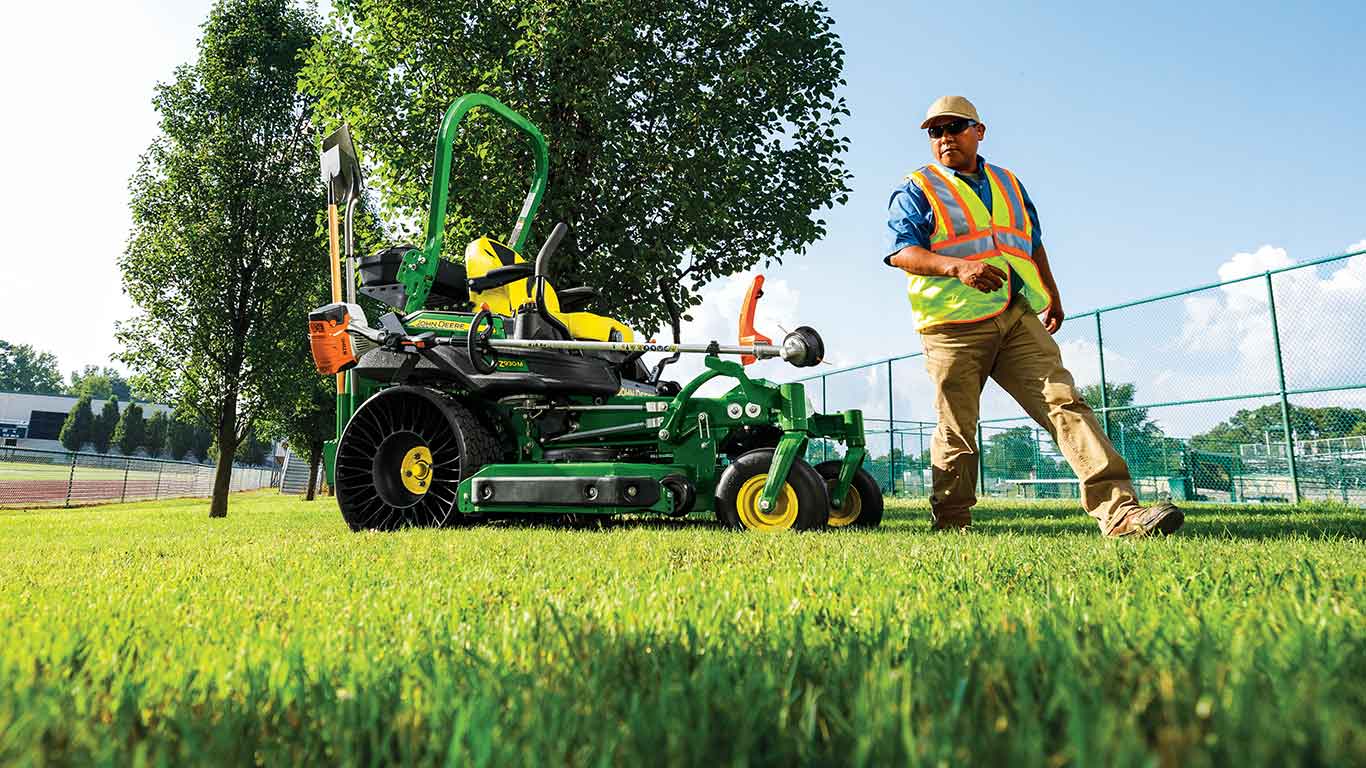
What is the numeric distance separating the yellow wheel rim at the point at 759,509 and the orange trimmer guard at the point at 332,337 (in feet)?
10.7

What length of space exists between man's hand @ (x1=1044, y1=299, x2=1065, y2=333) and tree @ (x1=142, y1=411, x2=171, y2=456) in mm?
102016

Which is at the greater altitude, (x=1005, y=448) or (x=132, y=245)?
(x=132, y=245)

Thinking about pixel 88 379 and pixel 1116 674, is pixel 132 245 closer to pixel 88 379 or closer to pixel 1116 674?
pixel 1116 674

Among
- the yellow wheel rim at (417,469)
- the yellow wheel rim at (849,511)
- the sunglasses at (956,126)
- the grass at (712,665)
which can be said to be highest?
the sunglasses at (956,126)

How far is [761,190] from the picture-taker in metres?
10.8

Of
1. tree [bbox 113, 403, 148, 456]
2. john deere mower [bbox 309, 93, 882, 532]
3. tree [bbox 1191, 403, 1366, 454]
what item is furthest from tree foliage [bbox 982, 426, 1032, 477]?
tree [bbox 113, 403, 148, 456]

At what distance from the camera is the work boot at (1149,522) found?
3746mm

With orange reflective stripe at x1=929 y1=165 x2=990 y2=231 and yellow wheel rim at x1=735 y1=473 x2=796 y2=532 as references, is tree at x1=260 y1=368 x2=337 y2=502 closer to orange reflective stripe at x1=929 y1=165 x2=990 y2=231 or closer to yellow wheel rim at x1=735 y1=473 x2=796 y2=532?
yellow wheel rim at x1=735 y1=473 x2=796 y2=532

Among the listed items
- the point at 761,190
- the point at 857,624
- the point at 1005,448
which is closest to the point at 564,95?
the point at 761,190

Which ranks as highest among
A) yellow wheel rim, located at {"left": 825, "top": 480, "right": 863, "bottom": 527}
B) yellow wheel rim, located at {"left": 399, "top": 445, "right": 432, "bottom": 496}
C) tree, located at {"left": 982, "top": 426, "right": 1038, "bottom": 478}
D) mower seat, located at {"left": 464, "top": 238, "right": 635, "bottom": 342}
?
mower seat, located at {"left": 464, "top": 238, "right": 635, "bottom": 342}

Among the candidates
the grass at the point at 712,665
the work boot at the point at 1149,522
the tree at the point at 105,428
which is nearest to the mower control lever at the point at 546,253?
the grass at the point at 712,665

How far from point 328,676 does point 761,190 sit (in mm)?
10006

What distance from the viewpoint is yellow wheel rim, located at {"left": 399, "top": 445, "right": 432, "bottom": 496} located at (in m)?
6.05

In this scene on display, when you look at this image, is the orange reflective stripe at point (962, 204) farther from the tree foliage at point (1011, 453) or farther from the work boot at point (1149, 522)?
the tree foliage at point (1011, 453)
